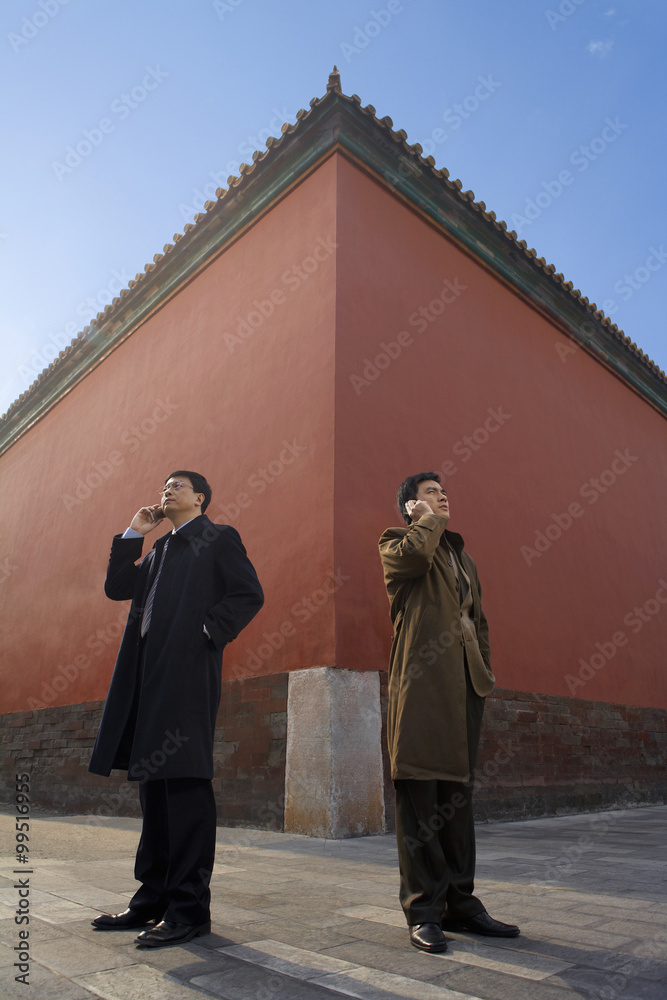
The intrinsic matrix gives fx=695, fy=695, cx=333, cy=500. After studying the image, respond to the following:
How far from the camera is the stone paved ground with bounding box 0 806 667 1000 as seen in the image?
1460 millimetres

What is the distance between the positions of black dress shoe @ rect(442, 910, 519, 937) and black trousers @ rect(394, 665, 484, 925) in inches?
0.6

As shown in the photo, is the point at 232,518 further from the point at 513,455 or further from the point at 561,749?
the point at 561,749

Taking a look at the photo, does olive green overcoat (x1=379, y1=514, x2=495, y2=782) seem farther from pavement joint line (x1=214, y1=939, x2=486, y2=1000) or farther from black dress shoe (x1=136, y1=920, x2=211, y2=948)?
black dress shoe (x1=136, y1=920, x2=211, y2=948)

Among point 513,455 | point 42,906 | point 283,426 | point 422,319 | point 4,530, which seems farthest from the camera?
point 4,530

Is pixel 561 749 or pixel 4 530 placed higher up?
pixel 4 530

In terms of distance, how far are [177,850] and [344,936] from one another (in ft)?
1.67

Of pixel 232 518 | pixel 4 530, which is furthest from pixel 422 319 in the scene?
pixel 4 530

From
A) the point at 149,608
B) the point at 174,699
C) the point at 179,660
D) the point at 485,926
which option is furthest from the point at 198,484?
the point at 485,926

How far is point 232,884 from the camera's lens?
272cm

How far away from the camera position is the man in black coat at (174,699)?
1.91 metres

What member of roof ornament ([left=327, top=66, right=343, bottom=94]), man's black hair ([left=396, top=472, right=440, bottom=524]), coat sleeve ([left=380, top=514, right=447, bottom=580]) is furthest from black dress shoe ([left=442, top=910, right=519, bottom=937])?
roof ornament ([left=327, top=66, right=343, bottom=94])

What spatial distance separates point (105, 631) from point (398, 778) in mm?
5794

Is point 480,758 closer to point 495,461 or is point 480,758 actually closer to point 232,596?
point 495,461

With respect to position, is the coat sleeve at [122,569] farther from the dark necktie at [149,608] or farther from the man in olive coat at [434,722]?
the man in olive coat at [434,722]
